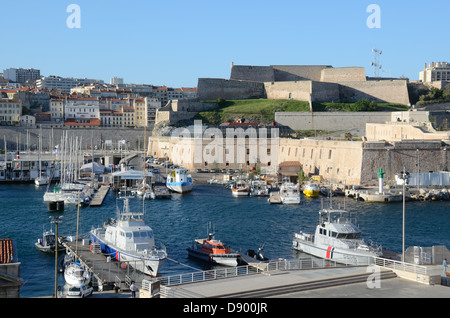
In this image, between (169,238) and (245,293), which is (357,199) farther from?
(245,293)

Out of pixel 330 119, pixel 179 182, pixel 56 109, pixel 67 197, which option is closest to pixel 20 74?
pixel 56 109

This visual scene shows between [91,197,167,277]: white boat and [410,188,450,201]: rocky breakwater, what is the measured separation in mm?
18159

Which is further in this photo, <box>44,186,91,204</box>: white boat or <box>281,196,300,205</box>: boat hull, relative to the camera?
<box>44,186,91,204</box>: white boat

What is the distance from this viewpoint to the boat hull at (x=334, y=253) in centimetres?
2020

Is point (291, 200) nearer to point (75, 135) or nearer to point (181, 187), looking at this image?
point (181, 187)

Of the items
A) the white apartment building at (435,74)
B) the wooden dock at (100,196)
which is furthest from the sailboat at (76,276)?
the white apartment building at (435,74)

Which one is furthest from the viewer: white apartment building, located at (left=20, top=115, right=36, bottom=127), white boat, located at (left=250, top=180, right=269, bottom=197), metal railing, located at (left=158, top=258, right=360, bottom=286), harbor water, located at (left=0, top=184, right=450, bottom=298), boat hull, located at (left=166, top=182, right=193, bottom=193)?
white apartment building, located at (left=20, top=115, right=36, bottom=127)

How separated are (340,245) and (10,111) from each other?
2110 inches

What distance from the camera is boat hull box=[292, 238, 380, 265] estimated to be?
20.2 metres

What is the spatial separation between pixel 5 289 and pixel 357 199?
2383 centimetres

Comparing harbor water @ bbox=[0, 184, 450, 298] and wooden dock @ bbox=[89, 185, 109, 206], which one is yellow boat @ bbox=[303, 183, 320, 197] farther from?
wooden dock @ bbox=[89, 185, 109, 206]

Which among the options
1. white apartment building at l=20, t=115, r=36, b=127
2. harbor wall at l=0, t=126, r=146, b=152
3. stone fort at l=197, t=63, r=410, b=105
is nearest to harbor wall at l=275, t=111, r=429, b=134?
stone fort at l=197, t=63, r=410, b=105

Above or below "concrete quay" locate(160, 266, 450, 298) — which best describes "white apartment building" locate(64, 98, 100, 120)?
above

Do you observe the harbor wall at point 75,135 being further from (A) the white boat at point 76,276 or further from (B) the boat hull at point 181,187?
(A) the white boat at point 76,276
